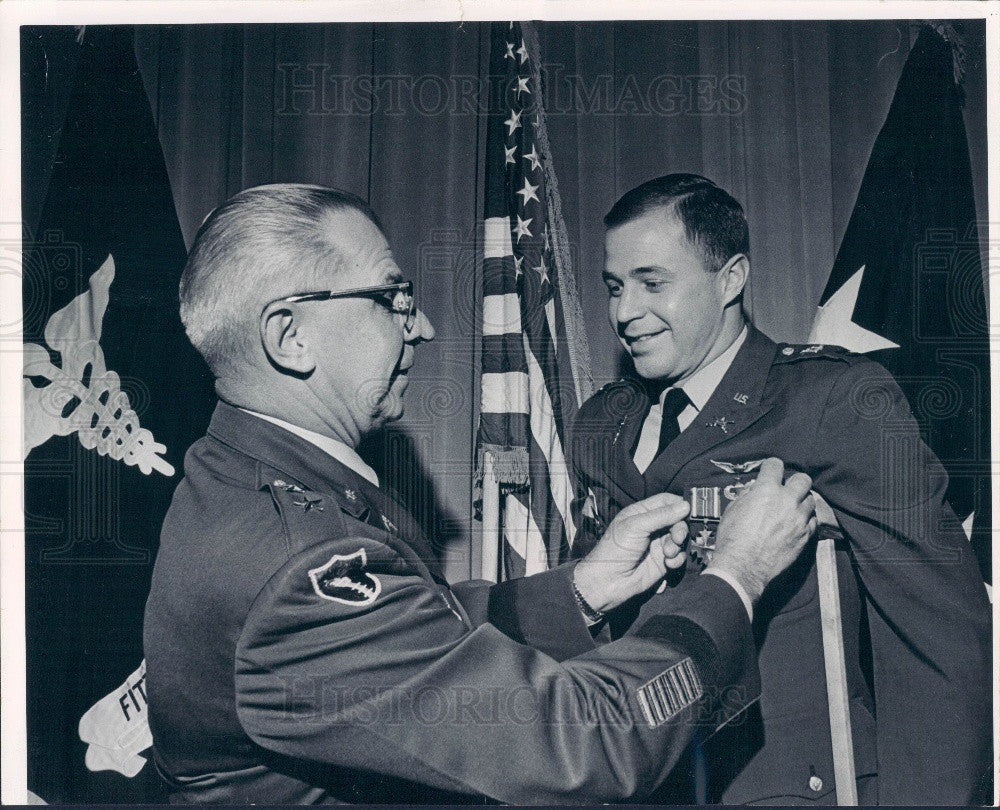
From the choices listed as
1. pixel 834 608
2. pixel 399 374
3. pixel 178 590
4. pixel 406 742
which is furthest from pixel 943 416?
pixel 178 590

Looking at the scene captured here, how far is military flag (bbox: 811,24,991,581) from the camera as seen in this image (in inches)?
101

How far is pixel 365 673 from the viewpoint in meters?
2.15

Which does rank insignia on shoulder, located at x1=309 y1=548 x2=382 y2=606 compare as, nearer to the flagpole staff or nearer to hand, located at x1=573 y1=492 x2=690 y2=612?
hand, located at x1=573 y1=492 x2=690 y2=612

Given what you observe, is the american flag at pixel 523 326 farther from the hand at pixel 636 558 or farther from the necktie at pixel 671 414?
the necktie at pixel 671 414

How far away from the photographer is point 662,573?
2439mm

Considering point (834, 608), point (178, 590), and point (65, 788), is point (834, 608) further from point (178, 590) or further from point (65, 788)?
point (65, 788)

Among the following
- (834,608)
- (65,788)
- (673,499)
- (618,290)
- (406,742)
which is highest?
(618,290)

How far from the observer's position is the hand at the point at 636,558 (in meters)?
2.43

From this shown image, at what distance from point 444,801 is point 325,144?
1.78 metres

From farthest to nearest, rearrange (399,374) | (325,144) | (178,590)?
(325,144) < (399,374) < (178,590)

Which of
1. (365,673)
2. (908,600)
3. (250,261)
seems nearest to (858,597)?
(908,600)

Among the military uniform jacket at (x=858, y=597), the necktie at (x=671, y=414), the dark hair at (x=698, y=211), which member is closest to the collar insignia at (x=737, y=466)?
the military uniform jacket at (x=858, y=597)

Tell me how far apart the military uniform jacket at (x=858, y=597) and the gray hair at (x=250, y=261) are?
3.44ft

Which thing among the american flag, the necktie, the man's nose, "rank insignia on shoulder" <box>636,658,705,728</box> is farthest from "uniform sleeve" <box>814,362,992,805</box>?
the man's nose
